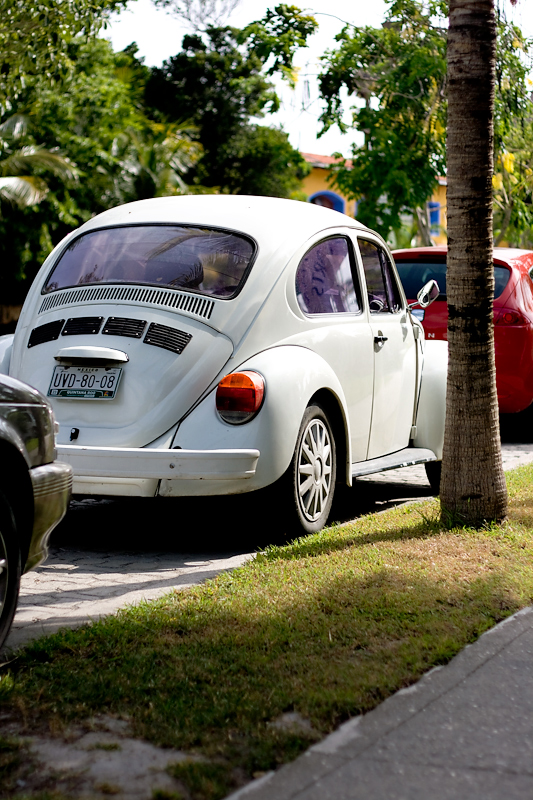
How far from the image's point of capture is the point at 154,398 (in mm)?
5617

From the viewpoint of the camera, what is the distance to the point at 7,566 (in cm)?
371

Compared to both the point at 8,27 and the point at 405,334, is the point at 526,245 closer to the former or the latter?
the point at 8,27

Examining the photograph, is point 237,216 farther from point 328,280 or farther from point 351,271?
point 351,271

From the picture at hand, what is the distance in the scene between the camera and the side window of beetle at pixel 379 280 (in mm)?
7128

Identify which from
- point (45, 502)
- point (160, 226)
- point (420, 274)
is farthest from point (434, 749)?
point (420, 274)

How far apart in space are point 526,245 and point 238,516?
26.9 metres

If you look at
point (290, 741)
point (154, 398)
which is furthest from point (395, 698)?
point (154, 398)

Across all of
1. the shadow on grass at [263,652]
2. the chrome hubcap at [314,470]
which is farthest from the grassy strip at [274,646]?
the chrome hubcap at [314,470]

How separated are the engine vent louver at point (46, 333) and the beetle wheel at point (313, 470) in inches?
61.5

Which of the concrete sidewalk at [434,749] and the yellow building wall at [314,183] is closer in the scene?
the concrete sidewalk at [434,749]

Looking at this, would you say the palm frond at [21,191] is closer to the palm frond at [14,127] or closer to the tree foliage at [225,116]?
the palm frond at [14,127]

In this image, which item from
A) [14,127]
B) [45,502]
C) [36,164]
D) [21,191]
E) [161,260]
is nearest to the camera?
[45,502]

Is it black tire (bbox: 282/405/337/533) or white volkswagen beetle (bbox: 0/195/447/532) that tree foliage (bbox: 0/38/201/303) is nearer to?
white volkswagen beetle (bbox: 0/195/447/532)

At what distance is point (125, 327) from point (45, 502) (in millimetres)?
2033
